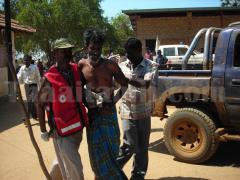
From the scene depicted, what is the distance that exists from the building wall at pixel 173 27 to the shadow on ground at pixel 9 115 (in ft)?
43.1

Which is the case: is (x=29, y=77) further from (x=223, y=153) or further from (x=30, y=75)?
(x=223, y=153)

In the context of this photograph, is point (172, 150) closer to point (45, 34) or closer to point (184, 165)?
point (184, 165)

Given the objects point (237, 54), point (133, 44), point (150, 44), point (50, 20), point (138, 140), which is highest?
point (50, 20)

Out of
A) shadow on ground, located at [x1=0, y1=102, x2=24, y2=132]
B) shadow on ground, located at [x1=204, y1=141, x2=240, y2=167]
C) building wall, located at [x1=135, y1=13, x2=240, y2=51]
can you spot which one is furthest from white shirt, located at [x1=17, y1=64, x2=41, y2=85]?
building wall, located at [x1=135, y1=13, x2=240, y2=51]

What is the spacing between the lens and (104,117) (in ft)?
12.8

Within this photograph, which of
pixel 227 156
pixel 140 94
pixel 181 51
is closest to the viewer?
pixel 140 94

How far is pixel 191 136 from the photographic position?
5703mm

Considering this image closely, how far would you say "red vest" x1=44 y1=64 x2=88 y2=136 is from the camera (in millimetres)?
3621

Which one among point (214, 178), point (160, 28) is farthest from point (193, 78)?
point (160, 28)

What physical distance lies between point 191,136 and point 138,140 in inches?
55.4

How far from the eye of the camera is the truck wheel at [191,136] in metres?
5.42

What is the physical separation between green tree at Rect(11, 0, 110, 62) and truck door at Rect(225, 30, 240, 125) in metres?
26.1

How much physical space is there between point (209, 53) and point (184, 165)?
178cm

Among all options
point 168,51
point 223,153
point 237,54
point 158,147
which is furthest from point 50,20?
point 237,54
